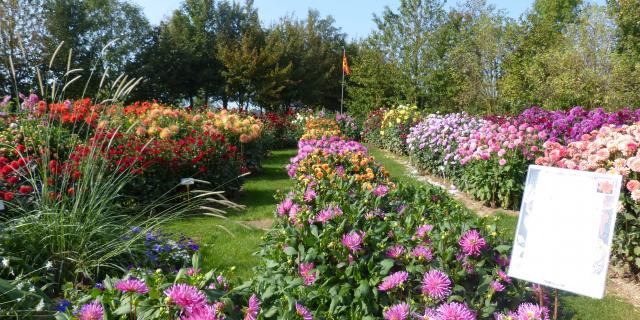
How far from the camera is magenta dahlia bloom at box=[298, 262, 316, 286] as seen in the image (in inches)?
91.6

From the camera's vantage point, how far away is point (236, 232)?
543cm

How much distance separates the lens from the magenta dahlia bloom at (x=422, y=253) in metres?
2.09

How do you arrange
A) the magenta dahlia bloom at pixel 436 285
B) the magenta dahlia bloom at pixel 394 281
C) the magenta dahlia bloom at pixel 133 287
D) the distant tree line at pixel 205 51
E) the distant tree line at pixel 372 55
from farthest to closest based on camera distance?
the distant tree line at pixel 205 51 < the distant tree line at pixel 372 55 < the magenta dahlia bloom at pixel 394 281 < the magenta dahlia bloom at pixel 436 285 < the magenta dahlia bloom at pixel 133 287

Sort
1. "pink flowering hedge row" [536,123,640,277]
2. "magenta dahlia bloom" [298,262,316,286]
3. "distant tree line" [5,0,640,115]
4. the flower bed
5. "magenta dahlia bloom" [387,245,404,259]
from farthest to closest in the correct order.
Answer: "distant tree line" [5,0,640,115] < the flower bed < "pink flowering hedge row" [536,123,640,277] < "magenta dahlia bloom" [298,262,316,286] < "magenta dahlia bloom" [387,245,404,259]

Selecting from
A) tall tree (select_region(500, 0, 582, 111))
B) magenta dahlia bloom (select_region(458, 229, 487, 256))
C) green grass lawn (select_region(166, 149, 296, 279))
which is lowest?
green grass lawn (select_region(166, 149, 296, 279))

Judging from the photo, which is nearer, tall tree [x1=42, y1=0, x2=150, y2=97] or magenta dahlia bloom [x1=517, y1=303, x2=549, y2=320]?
magenta dahlia bloom [x1=517, y1=303, x2=549, y2=320]

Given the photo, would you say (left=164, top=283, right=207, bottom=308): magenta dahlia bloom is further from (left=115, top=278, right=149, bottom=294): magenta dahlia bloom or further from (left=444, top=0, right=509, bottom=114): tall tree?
(left=444, top=0, right=509, bottom=114): tall tree

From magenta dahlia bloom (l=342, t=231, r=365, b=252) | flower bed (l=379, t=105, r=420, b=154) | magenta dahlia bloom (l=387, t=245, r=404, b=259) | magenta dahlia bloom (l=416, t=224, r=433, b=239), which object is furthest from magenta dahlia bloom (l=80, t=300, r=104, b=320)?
flower bed (l=379, t=105, r=420, b=154)

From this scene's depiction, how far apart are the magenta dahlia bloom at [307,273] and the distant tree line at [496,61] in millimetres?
15326

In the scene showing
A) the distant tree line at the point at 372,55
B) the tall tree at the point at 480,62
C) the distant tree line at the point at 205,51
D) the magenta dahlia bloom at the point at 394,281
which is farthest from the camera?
the distant tree line at the point at 205,51

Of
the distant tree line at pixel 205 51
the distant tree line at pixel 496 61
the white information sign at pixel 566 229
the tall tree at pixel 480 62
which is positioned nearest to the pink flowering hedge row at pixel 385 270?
the white information sign at pixel 566 229

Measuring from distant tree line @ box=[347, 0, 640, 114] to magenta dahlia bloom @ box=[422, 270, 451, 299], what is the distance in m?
15.4

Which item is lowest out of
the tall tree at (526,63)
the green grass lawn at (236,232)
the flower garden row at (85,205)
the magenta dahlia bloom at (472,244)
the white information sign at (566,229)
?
the green grass lawn at (236,232)

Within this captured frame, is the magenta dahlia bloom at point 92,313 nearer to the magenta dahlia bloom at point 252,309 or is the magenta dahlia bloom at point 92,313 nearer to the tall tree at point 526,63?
the magenta dahlia bloom at point 252,309
